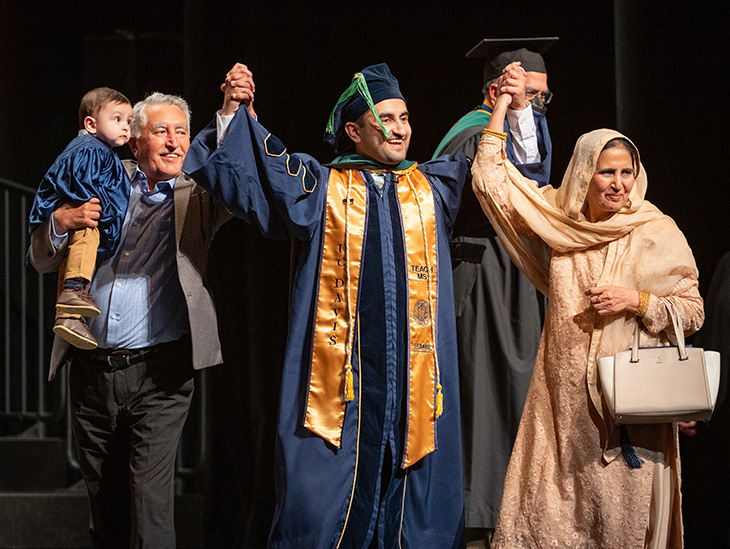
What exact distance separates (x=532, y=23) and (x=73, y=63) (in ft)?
7.53

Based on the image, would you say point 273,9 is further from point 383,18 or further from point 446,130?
point 446,130

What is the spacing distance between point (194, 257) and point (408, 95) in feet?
5.12

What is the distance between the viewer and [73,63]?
4.76 m

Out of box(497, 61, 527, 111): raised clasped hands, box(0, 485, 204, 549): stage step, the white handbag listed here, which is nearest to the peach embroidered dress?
the white handbag

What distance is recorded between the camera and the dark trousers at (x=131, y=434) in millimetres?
3105

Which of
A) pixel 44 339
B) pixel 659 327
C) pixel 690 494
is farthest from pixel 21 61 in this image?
pixel 690 494

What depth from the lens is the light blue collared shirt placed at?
10.4 ft

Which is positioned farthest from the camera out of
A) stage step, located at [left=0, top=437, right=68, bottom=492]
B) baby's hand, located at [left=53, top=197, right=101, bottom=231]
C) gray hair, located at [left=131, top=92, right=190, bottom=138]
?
stage step, located at [left=0, top=437, right=68, bottom=492]

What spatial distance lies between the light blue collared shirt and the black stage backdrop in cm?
98

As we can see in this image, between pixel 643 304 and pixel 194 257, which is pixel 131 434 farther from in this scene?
pixel 643 304

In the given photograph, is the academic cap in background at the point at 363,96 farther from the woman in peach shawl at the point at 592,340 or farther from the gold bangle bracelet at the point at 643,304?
the gold bangle bracelet at the point at 643,304

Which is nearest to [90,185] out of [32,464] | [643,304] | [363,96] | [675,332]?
[363,96]

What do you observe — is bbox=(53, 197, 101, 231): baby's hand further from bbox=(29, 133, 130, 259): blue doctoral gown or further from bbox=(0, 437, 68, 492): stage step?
bbox=(0, 437, 68, 492): stage step

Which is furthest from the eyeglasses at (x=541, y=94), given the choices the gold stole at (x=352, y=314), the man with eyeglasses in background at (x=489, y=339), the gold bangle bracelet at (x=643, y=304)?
the gold bangle bracelet at (x=643, y=304)
